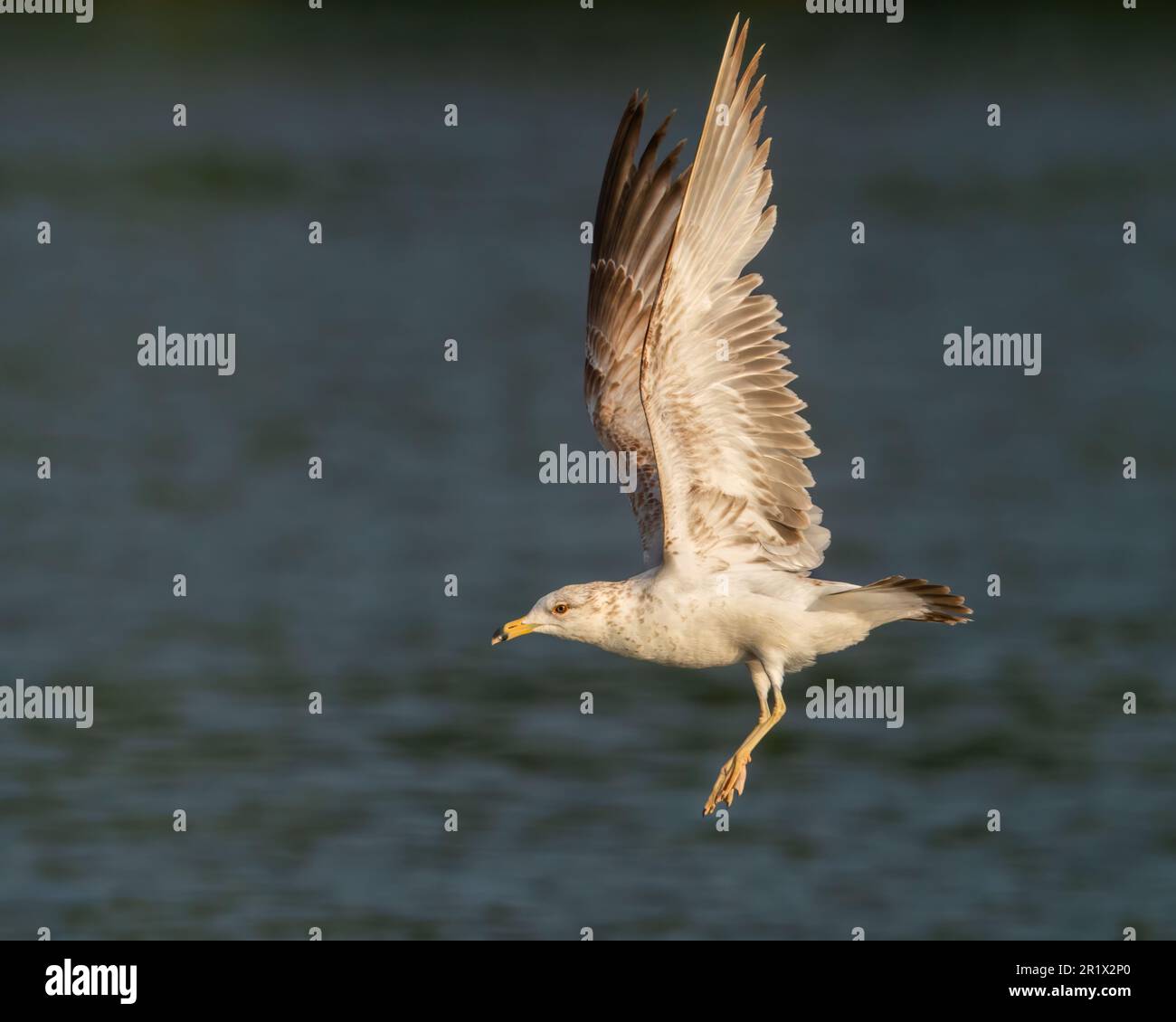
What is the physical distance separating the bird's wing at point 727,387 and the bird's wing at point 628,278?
1.19 m

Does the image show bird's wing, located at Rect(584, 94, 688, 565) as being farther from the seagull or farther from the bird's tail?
the bird's tail

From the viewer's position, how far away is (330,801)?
20.6 m

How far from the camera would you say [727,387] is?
1248 centimetres

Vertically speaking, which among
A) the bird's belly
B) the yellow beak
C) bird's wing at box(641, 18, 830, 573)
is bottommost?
the bird's belly

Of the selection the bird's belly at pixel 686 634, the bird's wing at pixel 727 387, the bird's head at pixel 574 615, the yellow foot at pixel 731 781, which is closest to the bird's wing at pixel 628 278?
the bird's wing at pixel 727 387

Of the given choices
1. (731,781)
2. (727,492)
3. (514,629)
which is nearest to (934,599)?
(727,492)

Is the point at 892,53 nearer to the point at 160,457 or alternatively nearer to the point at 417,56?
the point at 417,56

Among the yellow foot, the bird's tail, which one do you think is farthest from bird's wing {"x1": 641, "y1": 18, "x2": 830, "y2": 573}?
the yellow foot

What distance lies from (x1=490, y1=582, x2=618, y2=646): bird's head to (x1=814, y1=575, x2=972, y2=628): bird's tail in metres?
1.18

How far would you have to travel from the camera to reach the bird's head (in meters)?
12.1

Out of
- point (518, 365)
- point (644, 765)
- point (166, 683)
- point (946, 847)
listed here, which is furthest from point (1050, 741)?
point (518, 365)

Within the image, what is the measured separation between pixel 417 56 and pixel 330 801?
105 ft

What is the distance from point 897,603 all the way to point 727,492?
1.16 m

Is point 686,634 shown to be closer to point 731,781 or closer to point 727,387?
point 731,781
